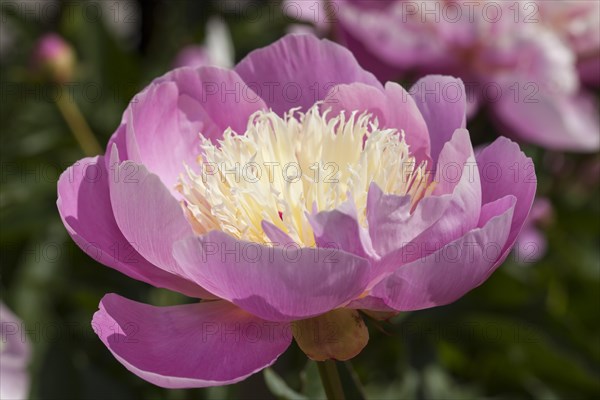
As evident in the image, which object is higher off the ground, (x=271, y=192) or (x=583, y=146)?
(x=271, y=192)

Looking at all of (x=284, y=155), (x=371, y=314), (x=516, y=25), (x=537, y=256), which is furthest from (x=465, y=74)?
(x=371, y=314)

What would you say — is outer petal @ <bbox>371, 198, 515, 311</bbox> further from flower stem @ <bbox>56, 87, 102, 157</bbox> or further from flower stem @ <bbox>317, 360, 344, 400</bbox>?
flower stem @ <bbox>56, 87, 102, 157</bbox>

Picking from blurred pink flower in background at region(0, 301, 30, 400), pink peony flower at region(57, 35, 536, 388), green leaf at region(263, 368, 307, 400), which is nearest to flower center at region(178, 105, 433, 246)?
pink peony flower at region(57, 35, 536, 388)

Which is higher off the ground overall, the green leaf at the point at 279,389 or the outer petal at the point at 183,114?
the outer petal at the point at 183,114

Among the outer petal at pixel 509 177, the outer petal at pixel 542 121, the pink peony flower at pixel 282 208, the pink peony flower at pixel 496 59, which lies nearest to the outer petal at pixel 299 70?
the pink peony flower at pixel 282 208

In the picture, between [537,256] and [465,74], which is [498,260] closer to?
[465,74]

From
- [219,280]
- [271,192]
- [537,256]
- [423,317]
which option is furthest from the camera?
[537,256]

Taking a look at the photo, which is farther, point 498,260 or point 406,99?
point 406,99

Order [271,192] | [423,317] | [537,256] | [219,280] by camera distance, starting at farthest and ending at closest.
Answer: [537,256]
[423,317]
[271,192]
[219,280]

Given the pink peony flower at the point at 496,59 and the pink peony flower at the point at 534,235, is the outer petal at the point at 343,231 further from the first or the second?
the pink peony flower at the point at 534,235
